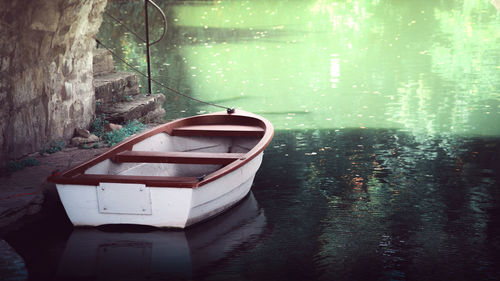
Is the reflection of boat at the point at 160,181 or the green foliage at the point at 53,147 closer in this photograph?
the reflection of boat at the point at 160,181

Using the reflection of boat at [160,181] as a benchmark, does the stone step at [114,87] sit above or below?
above

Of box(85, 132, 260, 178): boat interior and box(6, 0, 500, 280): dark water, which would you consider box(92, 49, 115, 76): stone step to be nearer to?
box(6, 0, 500, 280): dark water

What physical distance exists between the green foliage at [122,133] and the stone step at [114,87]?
0.59 meters

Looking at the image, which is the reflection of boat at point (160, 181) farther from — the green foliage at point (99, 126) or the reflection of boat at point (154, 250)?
the green foliage at point (99, 126)

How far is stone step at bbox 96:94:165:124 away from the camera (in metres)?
9.37

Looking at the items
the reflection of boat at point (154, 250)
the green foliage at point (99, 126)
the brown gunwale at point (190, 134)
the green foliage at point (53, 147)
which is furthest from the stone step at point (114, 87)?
the reflection of boat at point (154, 250)

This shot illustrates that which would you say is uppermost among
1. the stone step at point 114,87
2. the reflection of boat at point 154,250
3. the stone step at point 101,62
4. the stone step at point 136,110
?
the stone step at point 101,62

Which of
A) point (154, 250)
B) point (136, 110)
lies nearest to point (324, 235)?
point (154, 250)

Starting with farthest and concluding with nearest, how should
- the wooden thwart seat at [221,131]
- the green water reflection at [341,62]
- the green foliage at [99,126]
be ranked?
the green water reflection at [341,62]
the green foliage at [99,126]
the wooden thwart seat at [221,131]

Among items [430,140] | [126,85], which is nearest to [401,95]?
[430,140]

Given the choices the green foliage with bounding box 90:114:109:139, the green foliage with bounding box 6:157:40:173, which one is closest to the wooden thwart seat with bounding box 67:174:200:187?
the green foliage with bounding box 6:157:40:173

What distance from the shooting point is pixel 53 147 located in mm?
8219

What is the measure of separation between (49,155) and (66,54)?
1.20 m

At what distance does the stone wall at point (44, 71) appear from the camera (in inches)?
291
